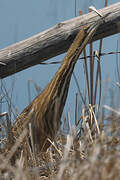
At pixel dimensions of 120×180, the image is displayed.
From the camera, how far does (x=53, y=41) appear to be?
1062mm

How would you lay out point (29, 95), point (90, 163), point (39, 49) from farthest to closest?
point (39, 49) < point (29, 95) < point (90, 163)

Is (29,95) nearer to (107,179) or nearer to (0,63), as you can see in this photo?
(0,63)

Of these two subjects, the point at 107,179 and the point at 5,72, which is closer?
the point at 107,179

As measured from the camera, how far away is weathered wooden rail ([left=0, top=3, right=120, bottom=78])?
1.06 m

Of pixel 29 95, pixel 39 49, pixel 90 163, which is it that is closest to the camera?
pixel 90 163

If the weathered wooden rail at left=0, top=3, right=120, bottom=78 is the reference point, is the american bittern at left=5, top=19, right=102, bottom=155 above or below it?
below

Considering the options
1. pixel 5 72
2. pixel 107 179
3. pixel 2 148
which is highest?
pixel 5 72

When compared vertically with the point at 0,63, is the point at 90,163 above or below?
below

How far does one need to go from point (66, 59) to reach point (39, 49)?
106 mm

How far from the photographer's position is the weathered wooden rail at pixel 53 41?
3.49ft

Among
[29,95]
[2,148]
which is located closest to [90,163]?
[29,95]

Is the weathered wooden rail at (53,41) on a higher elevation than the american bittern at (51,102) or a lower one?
higher

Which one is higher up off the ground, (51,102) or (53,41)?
(53,41)

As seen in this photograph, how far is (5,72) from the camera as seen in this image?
1.11 m
